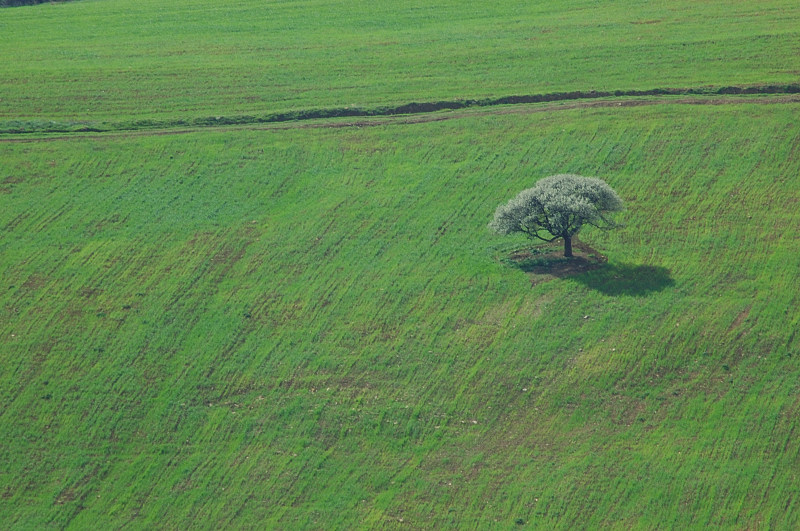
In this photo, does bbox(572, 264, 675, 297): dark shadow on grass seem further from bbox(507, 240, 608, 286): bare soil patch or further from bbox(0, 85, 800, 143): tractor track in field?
bbox(0, 85, 800, 143): tractor track in field

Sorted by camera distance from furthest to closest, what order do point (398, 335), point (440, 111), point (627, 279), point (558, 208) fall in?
1. point (440, 111)
2. point (558, 208)
3. point (627, 279)
4. point (398, 335)

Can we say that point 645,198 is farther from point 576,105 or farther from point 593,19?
point 593,19

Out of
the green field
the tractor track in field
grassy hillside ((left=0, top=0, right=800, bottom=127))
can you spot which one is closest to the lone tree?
the green field

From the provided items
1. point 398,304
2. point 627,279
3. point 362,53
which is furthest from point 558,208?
point 362,53

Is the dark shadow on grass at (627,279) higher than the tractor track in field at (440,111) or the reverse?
the reverse

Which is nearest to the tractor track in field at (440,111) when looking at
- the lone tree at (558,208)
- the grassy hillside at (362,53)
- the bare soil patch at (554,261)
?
the grassy hillside at (362,53)

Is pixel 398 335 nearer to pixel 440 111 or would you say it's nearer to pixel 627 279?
pixel 627 279

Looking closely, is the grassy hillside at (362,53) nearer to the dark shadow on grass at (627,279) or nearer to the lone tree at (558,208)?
the lone tree at (558,208)
